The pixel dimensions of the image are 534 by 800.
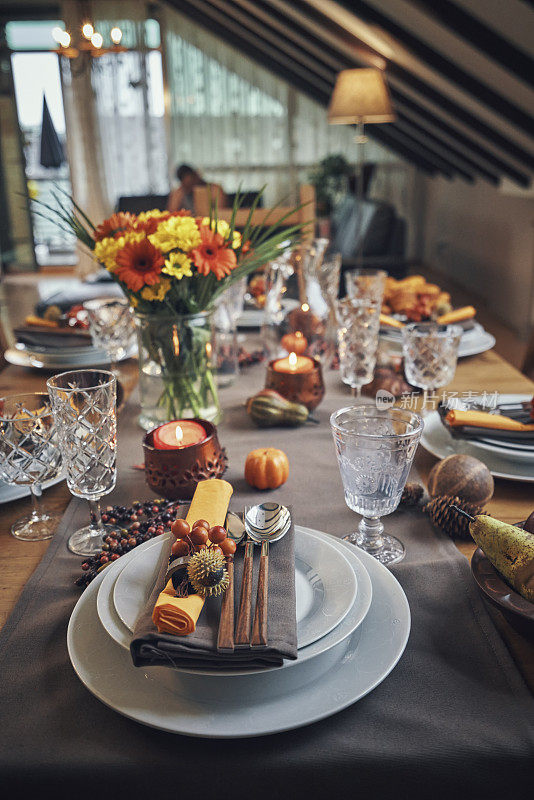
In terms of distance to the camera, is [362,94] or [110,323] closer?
[110,323]

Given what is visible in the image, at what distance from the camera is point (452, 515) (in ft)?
2.77

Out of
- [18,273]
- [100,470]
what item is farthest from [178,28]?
[100,470]

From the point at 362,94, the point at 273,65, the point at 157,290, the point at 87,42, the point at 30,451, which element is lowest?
the point at 30,451

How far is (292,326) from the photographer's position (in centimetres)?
139

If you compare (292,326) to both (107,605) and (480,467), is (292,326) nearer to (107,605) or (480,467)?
(480,467)

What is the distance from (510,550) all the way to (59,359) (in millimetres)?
1162

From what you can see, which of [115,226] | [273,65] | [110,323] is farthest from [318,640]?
[273,65]

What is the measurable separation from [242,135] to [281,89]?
25.3 inches

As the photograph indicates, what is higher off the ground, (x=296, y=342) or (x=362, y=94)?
(x=362, y=94)

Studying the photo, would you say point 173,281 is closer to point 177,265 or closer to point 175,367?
point 177,265

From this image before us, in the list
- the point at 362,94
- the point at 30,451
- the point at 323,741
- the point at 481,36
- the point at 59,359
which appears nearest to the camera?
the point at 323,741

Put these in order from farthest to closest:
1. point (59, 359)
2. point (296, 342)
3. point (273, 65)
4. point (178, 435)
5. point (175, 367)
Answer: point (273, 65) < point (59, 359) < point (296, 342) < point (175, 367) < point (178, 435)

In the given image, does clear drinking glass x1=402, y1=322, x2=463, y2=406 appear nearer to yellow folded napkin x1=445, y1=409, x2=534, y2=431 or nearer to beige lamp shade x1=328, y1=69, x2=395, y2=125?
yellow folded napkin x1=445, y1=409, x2=534, y2=431

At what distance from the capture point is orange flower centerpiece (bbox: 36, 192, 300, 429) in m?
1.07
